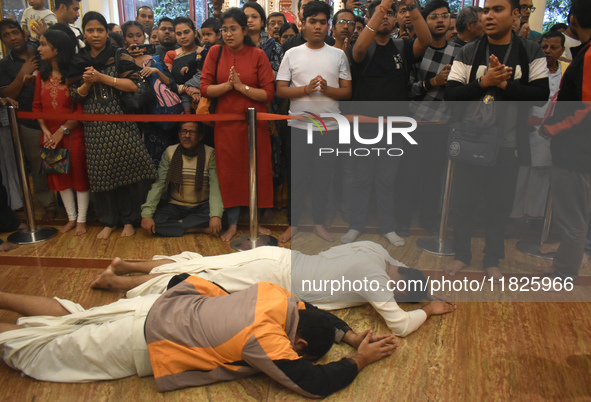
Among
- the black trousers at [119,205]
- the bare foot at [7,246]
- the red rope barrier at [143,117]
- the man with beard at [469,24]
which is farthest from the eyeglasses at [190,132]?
the man with beard at [469,24]

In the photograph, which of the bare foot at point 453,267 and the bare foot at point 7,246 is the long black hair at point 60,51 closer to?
the bare foot at point 7,246

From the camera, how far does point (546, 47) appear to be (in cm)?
391

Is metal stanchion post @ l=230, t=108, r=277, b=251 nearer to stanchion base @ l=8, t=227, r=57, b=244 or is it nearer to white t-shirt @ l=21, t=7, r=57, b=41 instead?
stanchion base @ l=8, t=227, r=57, b=244

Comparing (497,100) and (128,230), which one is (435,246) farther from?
(128,230)

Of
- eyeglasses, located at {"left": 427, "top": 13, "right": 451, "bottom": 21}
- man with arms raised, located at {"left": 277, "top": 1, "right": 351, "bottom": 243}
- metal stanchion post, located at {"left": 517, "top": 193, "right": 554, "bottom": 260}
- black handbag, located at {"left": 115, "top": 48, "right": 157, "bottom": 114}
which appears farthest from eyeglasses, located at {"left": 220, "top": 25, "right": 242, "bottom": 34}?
metal stanchion post, located at {"left": 517, "top": 193, "right": 554, "bottom": 260}

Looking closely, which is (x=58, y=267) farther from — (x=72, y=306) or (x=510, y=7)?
(x=510, y=7)

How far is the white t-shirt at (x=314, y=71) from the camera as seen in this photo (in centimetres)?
340

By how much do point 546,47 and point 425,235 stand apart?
6.14 ft

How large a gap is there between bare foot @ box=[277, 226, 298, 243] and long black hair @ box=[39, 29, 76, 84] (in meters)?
2.04

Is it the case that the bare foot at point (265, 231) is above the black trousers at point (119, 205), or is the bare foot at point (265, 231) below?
below

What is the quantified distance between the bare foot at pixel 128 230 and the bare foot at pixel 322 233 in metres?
→ 1.48

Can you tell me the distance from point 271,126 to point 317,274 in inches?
62.0

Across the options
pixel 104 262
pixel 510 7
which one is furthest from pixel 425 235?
pixel 104 262

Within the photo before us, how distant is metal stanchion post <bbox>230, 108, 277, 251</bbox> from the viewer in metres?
3.37
